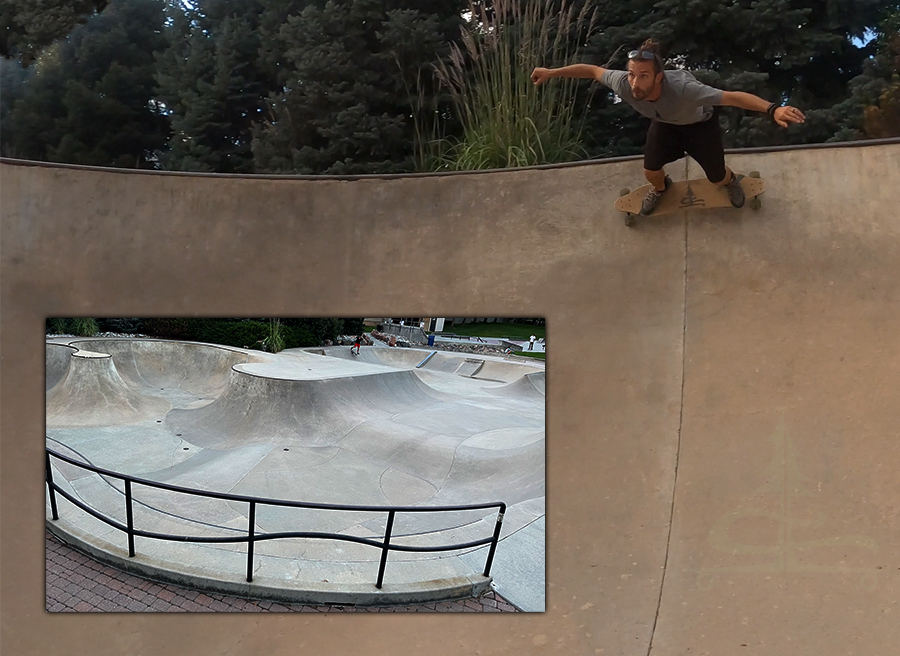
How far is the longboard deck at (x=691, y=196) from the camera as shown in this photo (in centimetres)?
262

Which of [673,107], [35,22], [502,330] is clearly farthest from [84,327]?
[35,22]

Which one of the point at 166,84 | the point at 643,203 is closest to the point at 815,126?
the point at 643,203

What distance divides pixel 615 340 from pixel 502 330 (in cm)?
60

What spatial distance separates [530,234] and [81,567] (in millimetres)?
3204

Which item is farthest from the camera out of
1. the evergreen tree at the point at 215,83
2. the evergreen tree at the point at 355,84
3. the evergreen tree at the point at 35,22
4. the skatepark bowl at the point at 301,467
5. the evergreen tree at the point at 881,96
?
the evergreen tree at the point at 35,22

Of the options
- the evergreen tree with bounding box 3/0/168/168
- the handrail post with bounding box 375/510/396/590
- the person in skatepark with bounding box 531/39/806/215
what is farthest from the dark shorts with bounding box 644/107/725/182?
the evergreen tree with bounding box 3/0/168/168

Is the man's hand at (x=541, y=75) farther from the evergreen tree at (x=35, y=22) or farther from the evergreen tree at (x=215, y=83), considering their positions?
the evergreen tree at (x=35, y=22)

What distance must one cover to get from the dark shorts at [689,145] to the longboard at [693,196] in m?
0.11

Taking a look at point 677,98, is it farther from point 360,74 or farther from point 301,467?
point 301,467

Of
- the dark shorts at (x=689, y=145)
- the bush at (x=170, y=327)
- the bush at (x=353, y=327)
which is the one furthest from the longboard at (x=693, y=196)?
the bush at (x=170, y=327)

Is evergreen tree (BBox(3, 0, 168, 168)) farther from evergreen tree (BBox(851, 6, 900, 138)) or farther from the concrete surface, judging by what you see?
evergreen tree (BBox(851, 6, 900, 138))

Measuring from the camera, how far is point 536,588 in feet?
9.17

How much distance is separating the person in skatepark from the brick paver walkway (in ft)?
8.00

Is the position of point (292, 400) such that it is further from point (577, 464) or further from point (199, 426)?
point (577, 464)
